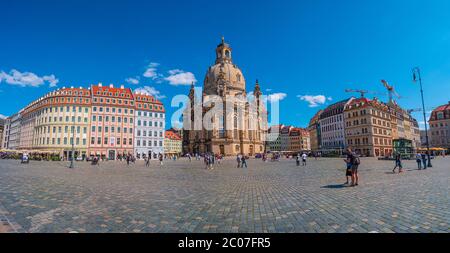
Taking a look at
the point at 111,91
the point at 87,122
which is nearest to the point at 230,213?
the point at 87,122

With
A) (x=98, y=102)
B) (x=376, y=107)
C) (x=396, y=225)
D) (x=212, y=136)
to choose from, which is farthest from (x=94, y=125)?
(x=376, y=107)

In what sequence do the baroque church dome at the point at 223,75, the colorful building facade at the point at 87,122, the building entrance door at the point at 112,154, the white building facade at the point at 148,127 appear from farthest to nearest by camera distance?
1. the baroque church dome at the point at 223,75
2. the white building facade at the point at 148,127
3. the building entrance door at the point at 112,154
4. the colorful building facade at the point at 87,122

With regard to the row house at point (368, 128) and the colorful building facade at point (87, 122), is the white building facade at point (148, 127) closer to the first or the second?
the colorful building facade at point (87, 122)

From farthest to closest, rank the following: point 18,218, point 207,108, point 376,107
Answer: point 207,108
point 376,107
point 18,218

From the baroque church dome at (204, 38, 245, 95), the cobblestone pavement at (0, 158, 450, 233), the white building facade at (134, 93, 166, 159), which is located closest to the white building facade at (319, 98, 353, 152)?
the baroque church dome at (204, 38, 245, 95)

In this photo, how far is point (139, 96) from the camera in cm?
7681

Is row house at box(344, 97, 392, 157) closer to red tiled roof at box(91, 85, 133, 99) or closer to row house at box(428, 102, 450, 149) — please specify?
row house at box(428, 102, 450, 149)

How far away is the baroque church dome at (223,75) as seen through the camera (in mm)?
93000

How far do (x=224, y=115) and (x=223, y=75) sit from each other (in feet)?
51.5

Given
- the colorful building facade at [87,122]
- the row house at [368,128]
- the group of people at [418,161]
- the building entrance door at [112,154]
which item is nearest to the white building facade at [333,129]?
the row house at [368,128]
